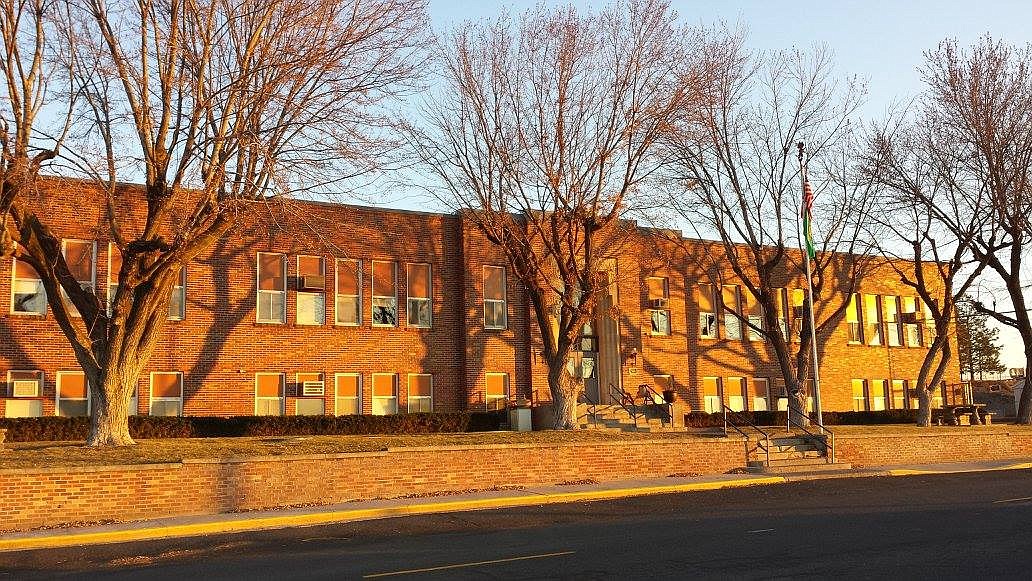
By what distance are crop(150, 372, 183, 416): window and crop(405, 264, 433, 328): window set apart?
23.7ft

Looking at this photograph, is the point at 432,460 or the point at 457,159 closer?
the point at 432,460

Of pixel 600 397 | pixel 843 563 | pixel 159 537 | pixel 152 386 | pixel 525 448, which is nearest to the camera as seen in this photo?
pixel 843 563

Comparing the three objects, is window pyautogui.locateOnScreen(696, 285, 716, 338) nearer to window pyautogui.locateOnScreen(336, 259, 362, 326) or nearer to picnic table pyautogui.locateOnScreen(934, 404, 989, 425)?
picnic table pyautogui.locateOnScreen(934, 404, 989, 425)

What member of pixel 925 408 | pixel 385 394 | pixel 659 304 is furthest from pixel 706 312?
pixel 385 394

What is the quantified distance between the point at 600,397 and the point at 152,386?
48.0 ft

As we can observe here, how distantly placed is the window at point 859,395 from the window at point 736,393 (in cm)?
527

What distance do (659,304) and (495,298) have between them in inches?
265

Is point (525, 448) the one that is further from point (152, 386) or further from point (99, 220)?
point (99, 220)

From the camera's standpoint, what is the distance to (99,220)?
26.4 meters

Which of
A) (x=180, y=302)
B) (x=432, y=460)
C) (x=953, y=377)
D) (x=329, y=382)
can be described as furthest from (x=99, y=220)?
(x=953, y=377)

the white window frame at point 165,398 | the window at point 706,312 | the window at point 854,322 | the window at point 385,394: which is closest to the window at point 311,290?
the window at point 385,394

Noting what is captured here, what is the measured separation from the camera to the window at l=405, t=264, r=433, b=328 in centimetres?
3091

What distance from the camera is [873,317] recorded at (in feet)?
135

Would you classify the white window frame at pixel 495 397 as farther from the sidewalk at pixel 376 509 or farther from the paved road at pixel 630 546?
the paved road at pixel 630 546
